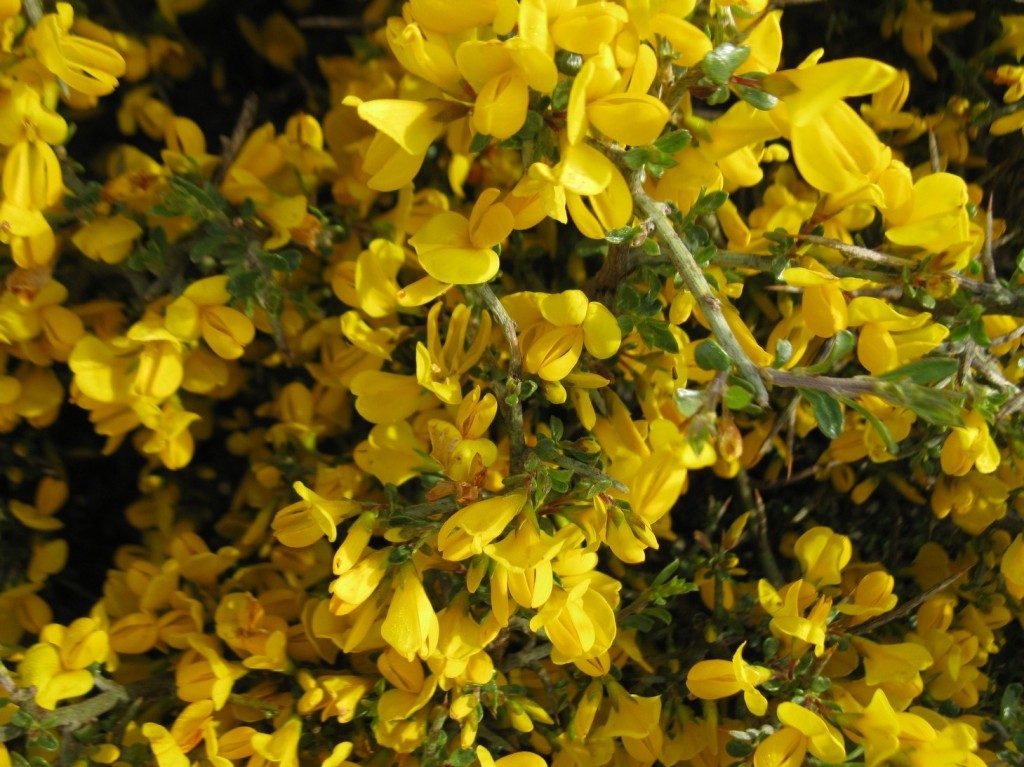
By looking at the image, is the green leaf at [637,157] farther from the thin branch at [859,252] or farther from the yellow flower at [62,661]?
the yellow flower at [62,661]

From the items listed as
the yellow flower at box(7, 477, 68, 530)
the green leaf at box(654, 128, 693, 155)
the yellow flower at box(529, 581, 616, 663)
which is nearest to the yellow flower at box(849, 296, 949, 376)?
the green leaf at box(654, 128, 693, 155)

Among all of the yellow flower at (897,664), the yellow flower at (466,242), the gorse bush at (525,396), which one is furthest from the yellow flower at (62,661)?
the yellow flower at (897,664)

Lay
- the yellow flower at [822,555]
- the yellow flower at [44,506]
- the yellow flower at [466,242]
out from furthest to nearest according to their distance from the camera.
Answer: the yellow flower at [44,506] < the yellow flower at [822,555] < the yellow flower at [466,242]

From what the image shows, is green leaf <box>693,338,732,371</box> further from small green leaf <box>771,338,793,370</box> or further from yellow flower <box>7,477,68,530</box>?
yellow flower <box>7,477,68,530</box>

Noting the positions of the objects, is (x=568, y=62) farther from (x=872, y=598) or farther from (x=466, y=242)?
(x=872, y=598)

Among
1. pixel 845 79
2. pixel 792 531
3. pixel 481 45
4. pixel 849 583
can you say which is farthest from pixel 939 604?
pixel 481 45

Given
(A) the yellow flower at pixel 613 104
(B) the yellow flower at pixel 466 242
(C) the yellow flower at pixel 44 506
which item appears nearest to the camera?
(A) the yellow flower at pixel 613 104

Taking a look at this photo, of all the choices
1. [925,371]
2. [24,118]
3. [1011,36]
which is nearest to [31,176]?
[24,118]

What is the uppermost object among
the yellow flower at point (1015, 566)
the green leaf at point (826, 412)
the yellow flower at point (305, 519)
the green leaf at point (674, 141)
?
the green leaf at point (674, 141)

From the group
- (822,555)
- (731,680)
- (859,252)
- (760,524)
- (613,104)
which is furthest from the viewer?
(760,524)
